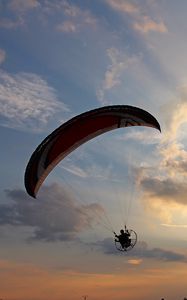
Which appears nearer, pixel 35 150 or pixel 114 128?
pixel 35 150

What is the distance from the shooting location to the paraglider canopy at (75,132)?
39812mm

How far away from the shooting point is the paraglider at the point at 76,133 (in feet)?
131

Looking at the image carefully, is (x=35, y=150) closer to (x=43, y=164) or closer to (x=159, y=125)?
(x=43, y=164)

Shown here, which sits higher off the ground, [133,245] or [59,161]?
[59,161]

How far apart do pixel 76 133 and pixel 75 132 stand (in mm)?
236

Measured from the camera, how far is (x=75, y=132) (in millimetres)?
40844

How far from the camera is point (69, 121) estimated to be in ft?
130

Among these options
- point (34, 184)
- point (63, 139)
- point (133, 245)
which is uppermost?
point (63, 139)

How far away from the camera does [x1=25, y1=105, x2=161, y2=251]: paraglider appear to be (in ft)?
131

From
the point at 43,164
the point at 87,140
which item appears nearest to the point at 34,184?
the point at 43,164

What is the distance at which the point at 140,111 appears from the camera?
40.1 m

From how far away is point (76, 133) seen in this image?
135 feet

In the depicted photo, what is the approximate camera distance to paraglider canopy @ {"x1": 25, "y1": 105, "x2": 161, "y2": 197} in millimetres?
39812

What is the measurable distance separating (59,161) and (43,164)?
5.81 ft
